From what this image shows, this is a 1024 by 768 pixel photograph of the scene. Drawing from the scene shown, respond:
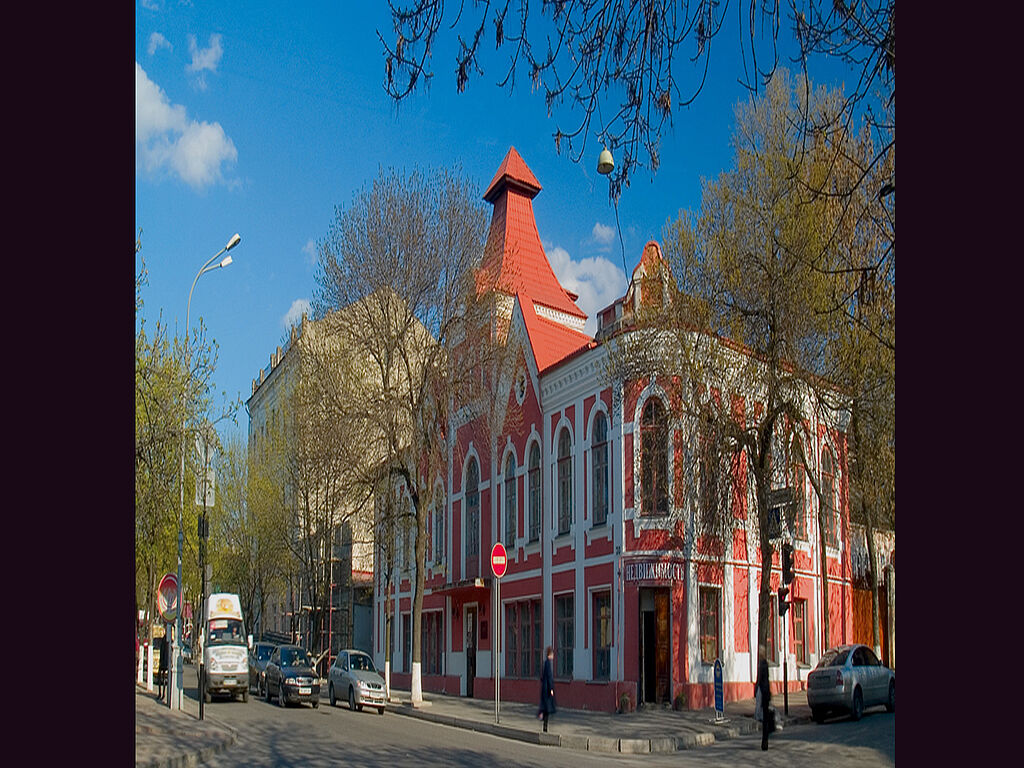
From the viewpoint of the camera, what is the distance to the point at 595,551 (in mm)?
29891

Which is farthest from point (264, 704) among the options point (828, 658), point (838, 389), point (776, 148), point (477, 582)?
point (776, 148)

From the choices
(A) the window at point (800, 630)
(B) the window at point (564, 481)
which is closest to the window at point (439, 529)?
(B) the window at point (564, 481)

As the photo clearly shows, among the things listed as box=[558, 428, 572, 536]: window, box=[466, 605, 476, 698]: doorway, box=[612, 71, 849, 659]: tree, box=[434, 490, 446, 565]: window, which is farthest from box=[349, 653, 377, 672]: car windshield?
box=[612, 71, 849, 659]: tree

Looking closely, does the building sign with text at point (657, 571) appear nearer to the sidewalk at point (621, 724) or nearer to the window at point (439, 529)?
the sidewalk at point (621, 724)

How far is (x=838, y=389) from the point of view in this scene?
23.3 meters

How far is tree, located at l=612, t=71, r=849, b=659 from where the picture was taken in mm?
22203

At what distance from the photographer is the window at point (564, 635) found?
31.0m

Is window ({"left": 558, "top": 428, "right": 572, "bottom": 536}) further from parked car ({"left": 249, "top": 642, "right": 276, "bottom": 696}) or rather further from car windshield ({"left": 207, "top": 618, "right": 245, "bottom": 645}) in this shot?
car windshield ({"left": 207, "top": 618, "right": 245, "bottom": 645})

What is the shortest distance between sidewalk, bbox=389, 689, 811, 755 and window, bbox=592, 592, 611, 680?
4.39 feet

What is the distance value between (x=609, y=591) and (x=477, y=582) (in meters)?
7.47

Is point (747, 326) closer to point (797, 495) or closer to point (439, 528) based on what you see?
point (797, 495)
